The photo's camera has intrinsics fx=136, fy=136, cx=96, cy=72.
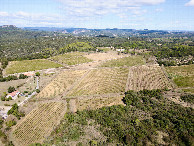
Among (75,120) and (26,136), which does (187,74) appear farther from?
(26,136)

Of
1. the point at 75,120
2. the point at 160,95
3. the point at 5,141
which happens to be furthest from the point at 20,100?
the point at 160,95

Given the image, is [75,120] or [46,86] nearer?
[75,120]

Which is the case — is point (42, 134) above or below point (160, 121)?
Result: below

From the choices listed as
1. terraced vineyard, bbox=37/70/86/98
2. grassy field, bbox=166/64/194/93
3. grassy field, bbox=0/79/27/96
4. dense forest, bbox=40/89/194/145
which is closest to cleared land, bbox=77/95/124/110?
dense forest, bbox=40/89/194/145

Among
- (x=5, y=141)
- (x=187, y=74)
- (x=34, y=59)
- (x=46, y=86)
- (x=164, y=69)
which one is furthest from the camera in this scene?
(x=34, y=59)

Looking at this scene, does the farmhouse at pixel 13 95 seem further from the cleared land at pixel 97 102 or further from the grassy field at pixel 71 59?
the grassy field at pixel 71 59

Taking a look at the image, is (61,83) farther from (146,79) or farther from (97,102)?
(146,79)

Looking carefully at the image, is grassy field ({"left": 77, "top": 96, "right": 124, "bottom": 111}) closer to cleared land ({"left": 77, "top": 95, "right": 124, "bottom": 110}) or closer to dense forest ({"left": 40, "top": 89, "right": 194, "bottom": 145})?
cleared land ({"left": 77, "top": 95, "right": 124, "bottom": 110})

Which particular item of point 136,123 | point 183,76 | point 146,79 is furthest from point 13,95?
point 183,76
